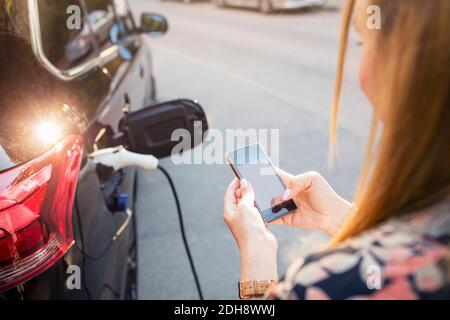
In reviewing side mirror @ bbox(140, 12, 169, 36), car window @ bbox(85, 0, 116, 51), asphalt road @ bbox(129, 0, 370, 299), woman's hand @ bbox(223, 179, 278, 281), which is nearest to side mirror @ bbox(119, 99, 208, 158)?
woman's hand @ bbox(223, 179, 278, 281)

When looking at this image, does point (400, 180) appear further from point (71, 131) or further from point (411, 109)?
point (71, 131)

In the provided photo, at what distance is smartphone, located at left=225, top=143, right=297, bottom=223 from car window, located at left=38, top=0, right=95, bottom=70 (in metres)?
0.83

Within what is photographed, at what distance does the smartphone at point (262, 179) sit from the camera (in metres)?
1.55

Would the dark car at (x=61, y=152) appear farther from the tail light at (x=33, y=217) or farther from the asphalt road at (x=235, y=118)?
the asphalt road at (x=235, y=118)

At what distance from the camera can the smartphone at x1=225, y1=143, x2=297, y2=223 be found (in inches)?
60.9

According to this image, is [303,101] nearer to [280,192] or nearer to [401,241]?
[280,192]

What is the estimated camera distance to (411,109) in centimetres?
83

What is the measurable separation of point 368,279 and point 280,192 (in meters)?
0.73

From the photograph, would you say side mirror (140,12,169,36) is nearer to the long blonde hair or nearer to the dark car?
the dark car

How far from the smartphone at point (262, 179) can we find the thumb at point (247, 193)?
6 centimetres

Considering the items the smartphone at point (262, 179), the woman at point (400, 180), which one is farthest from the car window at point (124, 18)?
the woman at point (400, 180)
